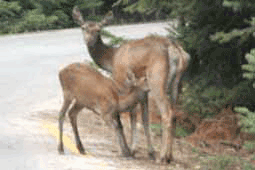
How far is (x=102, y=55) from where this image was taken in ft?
32.8

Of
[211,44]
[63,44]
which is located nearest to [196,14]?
[211,44]

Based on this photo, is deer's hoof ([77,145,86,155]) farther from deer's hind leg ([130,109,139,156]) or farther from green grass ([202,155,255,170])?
green grass ([202,155,255,170])

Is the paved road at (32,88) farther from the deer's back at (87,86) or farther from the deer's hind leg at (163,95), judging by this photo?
the deer's hind leg at (163,95)

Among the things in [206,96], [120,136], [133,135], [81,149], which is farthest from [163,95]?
[206,96]

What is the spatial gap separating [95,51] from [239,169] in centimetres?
300

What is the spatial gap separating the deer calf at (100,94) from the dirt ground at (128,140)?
331 mm

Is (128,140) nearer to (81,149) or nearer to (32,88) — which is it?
(81,149)

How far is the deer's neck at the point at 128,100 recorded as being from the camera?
8203 mm

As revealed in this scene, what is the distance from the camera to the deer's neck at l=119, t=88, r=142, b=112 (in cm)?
820

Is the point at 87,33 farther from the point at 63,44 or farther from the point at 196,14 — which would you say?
→ the point at 63,44

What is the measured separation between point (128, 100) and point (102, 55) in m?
1.94

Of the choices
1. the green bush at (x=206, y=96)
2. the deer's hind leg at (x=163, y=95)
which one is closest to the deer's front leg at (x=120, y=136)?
the deer's hind leg at (x=163, y=95)

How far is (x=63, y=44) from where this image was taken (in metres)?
23.6

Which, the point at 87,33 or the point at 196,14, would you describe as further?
the point at 196,14
